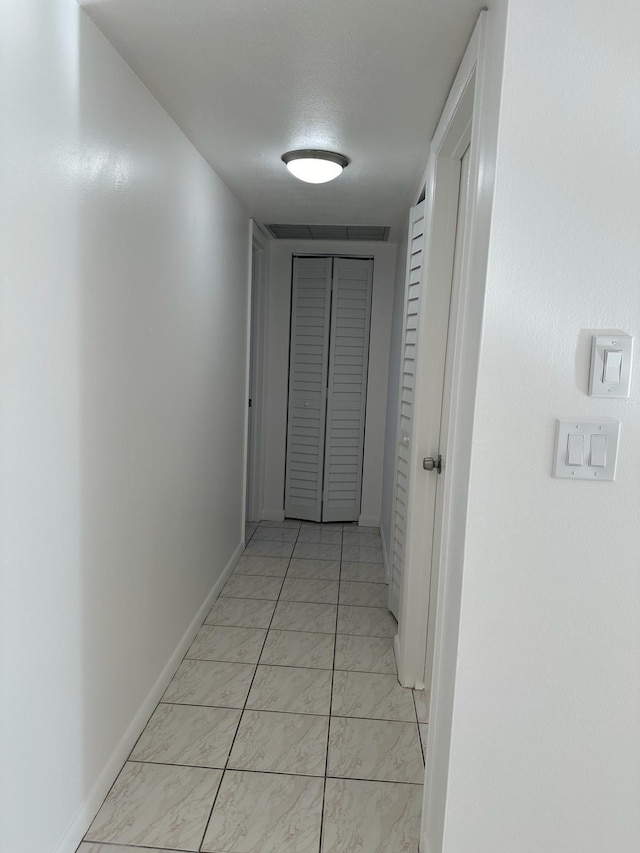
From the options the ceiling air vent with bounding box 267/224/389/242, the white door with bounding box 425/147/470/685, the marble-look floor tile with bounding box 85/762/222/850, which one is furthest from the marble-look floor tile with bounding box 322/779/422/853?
the ceiling air vent with bounding box 267/224/389/242

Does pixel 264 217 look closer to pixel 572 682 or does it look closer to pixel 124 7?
pixel 124 7

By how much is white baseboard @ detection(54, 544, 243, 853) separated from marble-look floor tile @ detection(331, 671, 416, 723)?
0.66 m

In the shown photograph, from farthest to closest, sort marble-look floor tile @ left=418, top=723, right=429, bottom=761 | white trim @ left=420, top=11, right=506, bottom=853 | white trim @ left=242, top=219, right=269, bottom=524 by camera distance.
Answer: white trim @ left=242, top=219, right=269, bottom=524, marble-look floor tile @ left=418, top=723, right=429, bottom=761, white trim @ left=420, top=11, right=506, bottom=853

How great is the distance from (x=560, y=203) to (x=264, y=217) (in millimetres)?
2932

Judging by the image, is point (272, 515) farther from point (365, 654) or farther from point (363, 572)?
point (365, 654)

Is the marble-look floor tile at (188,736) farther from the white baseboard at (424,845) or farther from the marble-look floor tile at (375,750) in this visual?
the white baseboard at (424,845)

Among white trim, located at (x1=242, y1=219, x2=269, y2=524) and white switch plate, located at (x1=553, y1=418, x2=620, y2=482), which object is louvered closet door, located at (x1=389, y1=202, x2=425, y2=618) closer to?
white switch plate, located at (x1=553, y1=418, x2=620, y2=482)

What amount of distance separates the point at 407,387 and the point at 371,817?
173cm

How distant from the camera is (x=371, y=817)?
1.84m

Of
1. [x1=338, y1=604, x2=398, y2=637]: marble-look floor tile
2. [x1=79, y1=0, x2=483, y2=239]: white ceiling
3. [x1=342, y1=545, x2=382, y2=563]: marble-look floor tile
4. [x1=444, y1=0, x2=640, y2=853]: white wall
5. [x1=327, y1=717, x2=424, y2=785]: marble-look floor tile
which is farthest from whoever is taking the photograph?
[x1=342, y1=545, x2=382, y2=563]: marble-look floor tile

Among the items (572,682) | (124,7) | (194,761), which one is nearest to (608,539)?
(572,682)

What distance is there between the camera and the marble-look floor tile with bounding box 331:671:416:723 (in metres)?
2.38

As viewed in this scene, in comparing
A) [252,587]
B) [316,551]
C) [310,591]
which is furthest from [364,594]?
[316,551]

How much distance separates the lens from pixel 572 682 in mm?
1350
